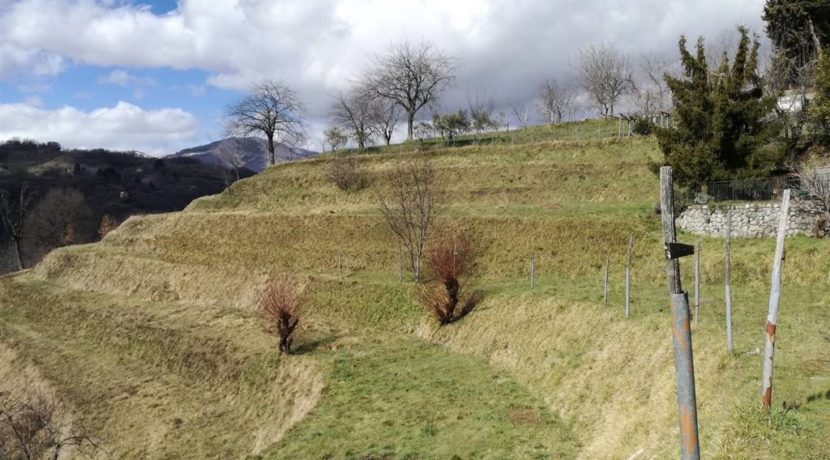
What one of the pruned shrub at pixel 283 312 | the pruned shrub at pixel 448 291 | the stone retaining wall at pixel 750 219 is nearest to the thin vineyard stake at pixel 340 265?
the pruned shrub at pixel 283 312

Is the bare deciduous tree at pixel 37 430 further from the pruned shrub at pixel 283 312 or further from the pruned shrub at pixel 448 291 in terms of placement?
the pruned shrub at pixel 448 291

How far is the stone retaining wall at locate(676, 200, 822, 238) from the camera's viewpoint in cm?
2475

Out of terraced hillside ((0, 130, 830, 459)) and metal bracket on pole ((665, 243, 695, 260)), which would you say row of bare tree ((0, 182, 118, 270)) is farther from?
metal bracket on pole ((665, 243, 695, 260))

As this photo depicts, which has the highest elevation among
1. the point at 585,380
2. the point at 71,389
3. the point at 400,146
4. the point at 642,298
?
the point at 400,146

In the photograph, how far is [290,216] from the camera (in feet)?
153

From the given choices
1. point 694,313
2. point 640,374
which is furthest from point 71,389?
point 694,313

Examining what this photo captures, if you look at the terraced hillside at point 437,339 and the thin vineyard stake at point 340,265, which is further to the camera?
the thin vineyard stake at point 340,265

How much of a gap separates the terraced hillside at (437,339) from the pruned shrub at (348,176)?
5.32m

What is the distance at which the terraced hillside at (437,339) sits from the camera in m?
13.8

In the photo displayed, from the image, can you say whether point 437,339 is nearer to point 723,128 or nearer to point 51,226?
point 723,128

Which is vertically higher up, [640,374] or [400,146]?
[400,146]

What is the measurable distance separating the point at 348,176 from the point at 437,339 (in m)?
31.8

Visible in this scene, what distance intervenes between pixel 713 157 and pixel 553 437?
22972mm

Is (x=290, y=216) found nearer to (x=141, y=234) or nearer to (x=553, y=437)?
(x=141, y=234)
